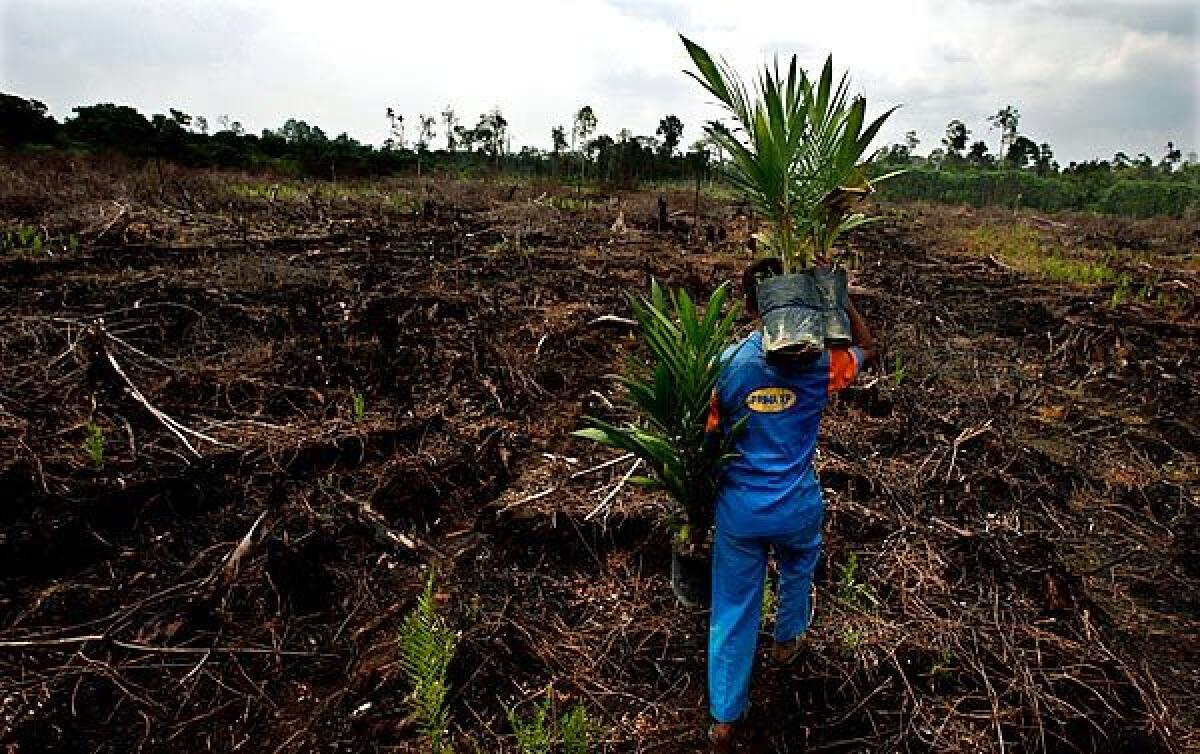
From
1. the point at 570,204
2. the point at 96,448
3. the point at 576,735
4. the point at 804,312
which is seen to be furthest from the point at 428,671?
the point at 570,204

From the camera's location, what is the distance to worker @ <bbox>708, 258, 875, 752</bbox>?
1972mm

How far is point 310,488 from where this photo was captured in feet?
11.2

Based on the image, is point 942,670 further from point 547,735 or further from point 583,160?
point 583,160

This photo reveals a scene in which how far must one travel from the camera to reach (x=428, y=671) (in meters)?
1.93

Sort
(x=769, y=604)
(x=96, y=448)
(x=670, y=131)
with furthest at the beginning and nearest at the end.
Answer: (x=670, y=131) < (x=96, y=448) < (x=769, y=604)

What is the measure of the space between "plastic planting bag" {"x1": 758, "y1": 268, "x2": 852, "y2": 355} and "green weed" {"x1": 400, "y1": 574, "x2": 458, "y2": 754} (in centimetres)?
126

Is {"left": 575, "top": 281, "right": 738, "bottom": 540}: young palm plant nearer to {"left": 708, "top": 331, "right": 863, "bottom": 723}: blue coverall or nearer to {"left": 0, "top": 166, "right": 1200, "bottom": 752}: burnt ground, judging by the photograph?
{"left": 708, "top": 331, "right": 863, "bottom": 723}: blue coverall

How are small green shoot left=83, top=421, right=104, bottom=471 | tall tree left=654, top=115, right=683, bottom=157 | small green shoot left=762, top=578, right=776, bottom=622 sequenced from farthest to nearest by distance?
tall tree left=654, top=115, right=683, bottom=157 < small green shoot left=83, top=421, right=104, bottom=471 < small green shoot left=762, top=578, right=776, bottom=622

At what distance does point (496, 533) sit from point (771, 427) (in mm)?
1646

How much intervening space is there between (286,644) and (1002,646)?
2577 mm

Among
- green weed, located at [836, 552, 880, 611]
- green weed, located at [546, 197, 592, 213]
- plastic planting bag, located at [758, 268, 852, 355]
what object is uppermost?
green weed, located at [546, 197, 592, 213]

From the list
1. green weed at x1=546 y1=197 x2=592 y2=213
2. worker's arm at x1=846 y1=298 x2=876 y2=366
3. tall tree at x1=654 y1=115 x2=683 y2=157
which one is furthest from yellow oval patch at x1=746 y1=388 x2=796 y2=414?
tall tree at x1=654 y1=115 x2=683 y2=157

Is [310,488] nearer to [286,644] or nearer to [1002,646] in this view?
[286,644]

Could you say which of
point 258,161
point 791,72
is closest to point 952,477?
point 791,72
